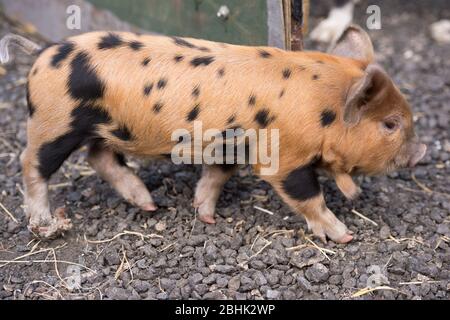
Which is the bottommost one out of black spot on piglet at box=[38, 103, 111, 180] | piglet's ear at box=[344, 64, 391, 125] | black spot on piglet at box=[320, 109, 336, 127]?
black spot on piglet at box=[38, 103, 111, 180]

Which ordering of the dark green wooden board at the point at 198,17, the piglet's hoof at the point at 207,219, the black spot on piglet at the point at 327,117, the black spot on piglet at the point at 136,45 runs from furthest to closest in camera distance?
1. the dark green wooden board at the point at 198,17
2. the piglet's hoof at the point at 207,219
3. the black spot on piglet at the point at 136,45
4. the black spot on piglet at the point at 327,117

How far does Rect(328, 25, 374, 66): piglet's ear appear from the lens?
13.0 ft

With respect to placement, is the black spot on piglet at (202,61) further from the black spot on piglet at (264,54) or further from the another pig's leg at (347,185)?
the another pig's leg at (347,185)

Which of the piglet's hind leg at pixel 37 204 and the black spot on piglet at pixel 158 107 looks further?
the piglet's hind leg at pixel 37 204

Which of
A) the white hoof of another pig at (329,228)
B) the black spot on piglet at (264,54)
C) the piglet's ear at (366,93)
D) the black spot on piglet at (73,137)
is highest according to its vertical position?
the black spot on piglet at (264,54)

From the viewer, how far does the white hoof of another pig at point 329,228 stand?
3941mm

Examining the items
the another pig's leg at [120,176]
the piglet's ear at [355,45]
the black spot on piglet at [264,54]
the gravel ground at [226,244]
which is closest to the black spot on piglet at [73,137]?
the another pig's leg at [120,176]

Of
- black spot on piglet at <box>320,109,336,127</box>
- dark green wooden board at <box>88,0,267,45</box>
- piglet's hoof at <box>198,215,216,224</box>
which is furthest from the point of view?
dark green wooden board at <box>88,0,267,45</box>

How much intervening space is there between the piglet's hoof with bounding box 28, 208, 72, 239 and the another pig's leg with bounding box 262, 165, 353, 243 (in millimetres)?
1160

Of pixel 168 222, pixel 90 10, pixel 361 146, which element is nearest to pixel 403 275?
pixel 361 146

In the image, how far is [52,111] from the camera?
372 cm

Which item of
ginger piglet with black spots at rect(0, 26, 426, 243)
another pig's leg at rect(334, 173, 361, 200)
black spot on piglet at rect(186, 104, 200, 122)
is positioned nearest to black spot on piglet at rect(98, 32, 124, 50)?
ginger piglet with black spots at rect(0, 26, 426, 243)

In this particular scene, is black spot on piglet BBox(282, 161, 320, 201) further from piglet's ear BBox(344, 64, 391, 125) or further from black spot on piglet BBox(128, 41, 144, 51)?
black spot on piglet BBox(128, 41, 144, 51)

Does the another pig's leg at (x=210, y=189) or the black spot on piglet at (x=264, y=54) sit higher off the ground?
the black spot on piglet at (x=264, y=54)
